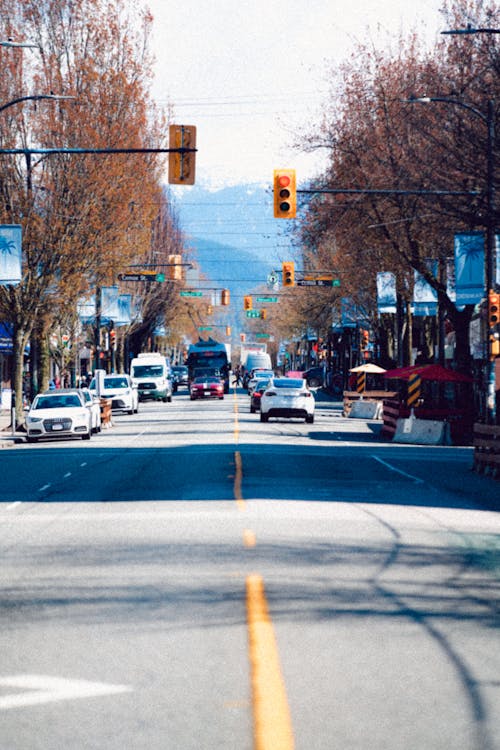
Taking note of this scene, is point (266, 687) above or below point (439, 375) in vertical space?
below

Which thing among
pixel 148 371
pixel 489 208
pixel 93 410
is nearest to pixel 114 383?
pixel 148 371

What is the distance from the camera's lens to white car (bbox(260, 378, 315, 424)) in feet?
161

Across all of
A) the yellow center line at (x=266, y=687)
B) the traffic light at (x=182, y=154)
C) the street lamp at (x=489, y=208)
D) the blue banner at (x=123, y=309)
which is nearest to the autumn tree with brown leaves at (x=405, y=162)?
the street lamp at (x=489, y=208)

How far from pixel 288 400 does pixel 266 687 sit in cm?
4181

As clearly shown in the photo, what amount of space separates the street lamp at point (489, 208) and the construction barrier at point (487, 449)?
4112 mm

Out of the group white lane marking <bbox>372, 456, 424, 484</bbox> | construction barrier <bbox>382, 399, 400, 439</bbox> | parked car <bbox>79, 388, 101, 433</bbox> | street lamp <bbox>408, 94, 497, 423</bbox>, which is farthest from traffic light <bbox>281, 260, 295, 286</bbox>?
white lane marking <bbox>372, 456, 424, 484</bbox>

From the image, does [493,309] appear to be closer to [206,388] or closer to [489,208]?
[489,208]

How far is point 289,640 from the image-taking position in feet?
28.3

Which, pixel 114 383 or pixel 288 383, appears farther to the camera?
pixel 114 383

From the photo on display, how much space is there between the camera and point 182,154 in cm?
2527

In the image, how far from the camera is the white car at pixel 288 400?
48.9 metres

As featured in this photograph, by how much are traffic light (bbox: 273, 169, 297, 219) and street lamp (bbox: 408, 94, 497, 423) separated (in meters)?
3.29

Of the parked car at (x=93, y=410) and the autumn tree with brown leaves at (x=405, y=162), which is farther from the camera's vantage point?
the parked car at (x=93, y=410)

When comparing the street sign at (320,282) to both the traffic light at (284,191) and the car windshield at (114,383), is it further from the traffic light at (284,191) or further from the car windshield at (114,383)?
the traffic light at (284,191)
